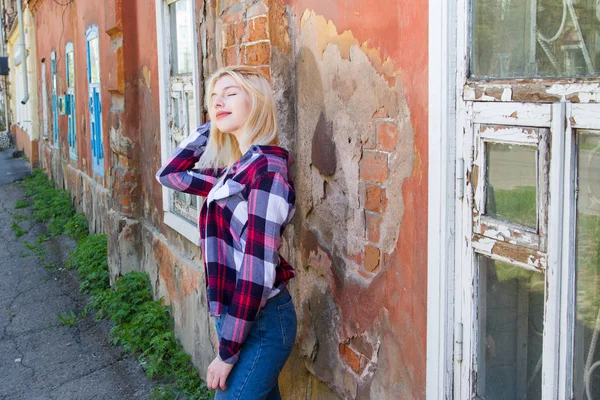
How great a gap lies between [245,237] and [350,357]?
2.10 feet

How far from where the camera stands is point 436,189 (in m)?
2.09

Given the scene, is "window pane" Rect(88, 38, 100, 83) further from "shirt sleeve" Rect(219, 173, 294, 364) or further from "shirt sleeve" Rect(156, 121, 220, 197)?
"shirt sleeve" Rect(219, 173, 294, 364)

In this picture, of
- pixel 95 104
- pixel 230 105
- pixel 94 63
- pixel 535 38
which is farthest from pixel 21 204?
pixel 535 38

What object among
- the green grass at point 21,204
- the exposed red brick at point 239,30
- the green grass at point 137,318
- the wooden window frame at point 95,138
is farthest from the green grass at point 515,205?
the green grass at point 21,204

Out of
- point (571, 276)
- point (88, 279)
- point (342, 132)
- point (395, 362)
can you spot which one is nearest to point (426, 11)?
point (342, 132)

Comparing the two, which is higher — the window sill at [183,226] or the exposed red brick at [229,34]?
the exposed red brick at [229,34]

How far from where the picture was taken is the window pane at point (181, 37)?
479 cm

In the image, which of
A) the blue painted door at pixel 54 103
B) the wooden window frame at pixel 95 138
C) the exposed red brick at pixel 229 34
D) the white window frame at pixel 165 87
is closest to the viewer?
the exposed red brick at pixel 229 34

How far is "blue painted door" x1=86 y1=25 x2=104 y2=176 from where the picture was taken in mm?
8521

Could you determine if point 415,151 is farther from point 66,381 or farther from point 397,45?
point 66,381

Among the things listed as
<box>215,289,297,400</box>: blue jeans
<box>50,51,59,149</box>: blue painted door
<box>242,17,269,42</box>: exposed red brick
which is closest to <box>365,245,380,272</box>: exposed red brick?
<box>215,289,297,400</box>: blue jeans

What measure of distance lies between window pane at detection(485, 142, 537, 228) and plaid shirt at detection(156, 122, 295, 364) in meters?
0.75

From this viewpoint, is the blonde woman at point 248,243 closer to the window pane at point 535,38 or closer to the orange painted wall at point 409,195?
the orange painted wall at point 409,195

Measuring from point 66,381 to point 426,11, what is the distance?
3.66 m
